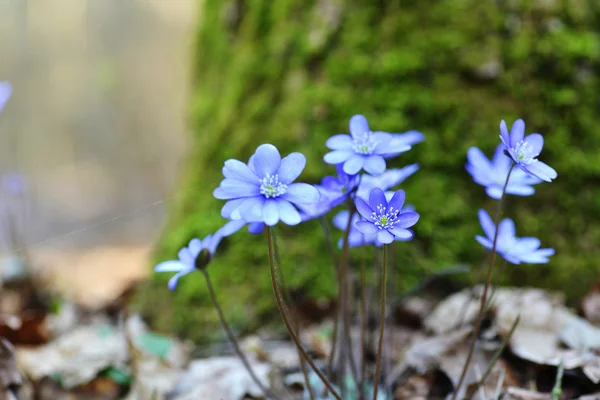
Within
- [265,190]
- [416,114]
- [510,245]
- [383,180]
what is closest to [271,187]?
[265,190]

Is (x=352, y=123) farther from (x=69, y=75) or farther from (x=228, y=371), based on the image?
(x=69, y=75)

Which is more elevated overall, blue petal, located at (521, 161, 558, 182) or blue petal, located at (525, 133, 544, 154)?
blue petal, located at (525, 133, 544, 154)

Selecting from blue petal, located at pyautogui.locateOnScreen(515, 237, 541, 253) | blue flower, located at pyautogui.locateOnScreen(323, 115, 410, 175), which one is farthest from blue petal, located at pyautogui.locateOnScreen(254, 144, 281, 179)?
blue petal, located at pyautogui.locateOnScreen(515, 237, 541, 253)

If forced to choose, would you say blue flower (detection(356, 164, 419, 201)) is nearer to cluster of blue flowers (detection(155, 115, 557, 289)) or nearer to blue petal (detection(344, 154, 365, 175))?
cluster of blue flowers (detection(155, 115, 557, 289))

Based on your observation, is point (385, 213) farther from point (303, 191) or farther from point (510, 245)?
point (510, 245)

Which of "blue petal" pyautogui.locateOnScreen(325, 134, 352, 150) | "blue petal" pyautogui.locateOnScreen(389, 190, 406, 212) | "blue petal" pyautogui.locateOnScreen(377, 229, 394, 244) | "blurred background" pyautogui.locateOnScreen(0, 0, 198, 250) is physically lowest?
"blurred background" pyautogui.locateOnScreen(0, 0, 198, 250)

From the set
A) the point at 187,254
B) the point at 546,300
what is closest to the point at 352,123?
the point at 187,254

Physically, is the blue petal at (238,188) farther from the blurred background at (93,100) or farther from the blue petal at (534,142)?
the blurred background at (93,100)
